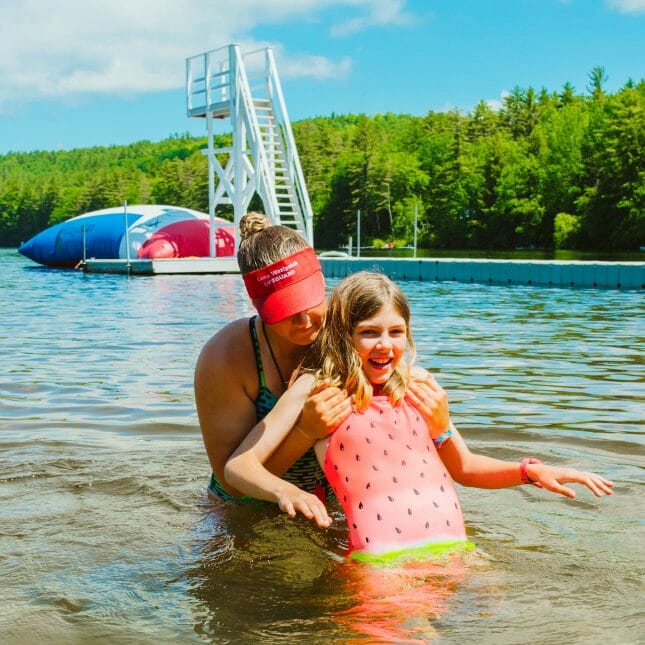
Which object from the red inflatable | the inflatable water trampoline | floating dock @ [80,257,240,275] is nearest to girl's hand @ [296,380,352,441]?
floating dock @ [80,257,240,275]

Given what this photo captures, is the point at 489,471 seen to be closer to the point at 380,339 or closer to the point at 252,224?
the point at 380,339

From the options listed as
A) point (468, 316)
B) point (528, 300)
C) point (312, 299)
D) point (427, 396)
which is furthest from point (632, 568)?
point (528, 300)

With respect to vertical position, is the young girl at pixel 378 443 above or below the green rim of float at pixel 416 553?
above

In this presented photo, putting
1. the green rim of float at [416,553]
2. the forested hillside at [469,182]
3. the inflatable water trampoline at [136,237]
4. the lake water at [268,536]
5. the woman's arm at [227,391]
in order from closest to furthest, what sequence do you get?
the lake water at [268,536] → the green rim of float at [416,553] → the woman's arm at [227,391] → the inflatable water trampoline at [136,237] → the forested hillside at [469,182]

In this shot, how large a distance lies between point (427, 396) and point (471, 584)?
0.64m

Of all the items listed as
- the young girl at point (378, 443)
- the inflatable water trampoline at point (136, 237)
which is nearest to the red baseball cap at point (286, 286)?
the young girl at point (378, 443)

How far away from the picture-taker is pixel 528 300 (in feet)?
65.4

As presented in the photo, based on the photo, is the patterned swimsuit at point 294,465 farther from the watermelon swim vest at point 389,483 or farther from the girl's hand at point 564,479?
the girl's hand at point 564,479

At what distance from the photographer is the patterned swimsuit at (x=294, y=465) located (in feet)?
11.7

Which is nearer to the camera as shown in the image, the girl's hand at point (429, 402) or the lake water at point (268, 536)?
the lake water at point (268, 536)

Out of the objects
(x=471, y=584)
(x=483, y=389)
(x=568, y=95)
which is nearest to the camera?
(x=471, y=584)

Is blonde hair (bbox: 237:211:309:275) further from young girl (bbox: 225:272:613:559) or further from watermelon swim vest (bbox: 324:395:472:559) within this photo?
watermelon swim vest (bbox: 324:395:472:559)

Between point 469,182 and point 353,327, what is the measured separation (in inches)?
3558

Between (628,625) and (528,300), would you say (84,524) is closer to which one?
(628,625)
